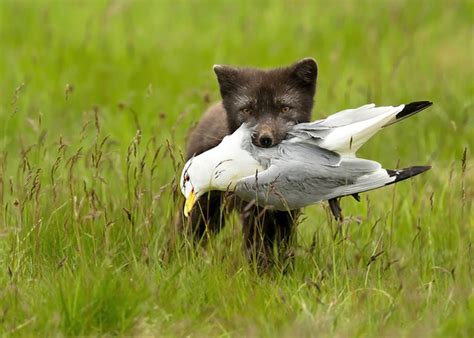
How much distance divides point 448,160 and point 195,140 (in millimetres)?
2851

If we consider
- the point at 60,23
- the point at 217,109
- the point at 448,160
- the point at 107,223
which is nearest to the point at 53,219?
the point at 107,223

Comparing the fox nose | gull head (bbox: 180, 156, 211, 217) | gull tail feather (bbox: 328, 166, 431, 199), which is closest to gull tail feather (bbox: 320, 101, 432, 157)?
gull tail feather (bbox: 328, 166, 431, 199)

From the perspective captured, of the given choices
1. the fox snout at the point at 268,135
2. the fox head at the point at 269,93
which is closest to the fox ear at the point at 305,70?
the fox head at the point at 269,93

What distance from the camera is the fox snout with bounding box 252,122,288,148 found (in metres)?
6.26

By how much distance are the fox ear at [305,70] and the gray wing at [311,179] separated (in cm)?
103

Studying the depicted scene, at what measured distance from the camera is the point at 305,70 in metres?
6.95

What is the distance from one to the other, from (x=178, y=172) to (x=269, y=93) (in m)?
0.84

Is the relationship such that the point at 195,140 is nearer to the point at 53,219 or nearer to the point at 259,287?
the point at 53,219

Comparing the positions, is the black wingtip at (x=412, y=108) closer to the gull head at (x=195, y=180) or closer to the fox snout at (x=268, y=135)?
the fox snout at (x=268, y=135)

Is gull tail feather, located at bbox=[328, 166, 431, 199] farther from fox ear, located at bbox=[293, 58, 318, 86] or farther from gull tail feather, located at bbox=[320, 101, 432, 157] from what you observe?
fox ear, located at bbox=[293, 58, 318, 86]

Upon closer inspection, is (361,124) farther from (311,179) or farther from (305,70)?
(305,70)

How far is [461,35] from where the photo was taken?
12.2 metres

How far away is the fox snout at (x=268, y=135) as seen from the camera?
6.26 meters

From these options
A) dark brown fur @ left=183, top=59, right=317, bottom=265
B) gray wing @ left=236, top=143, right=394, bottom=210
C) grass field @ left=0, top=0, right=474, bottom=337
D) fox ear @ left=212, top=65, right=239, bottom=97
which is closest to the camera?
grass field @ left=0, top=0, right=474, bottom=337
